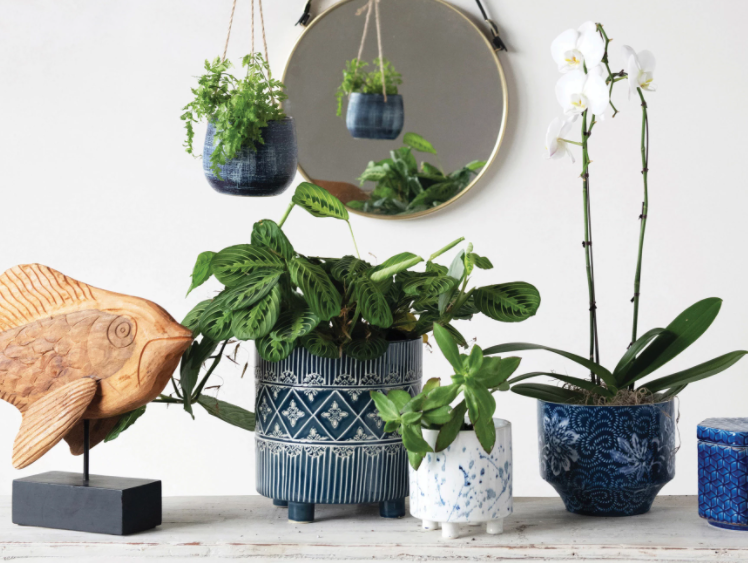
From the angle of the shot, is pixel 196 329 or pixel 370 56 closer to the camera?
pixel 196 329

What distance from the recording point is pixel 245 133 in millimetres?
1046

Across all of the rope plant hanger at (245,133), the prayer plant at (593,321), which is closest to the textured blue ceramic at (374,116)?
the rope plant hanger at (245,133)

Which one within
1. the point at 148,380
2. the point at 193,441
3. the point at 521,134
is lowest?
the point at 193,441

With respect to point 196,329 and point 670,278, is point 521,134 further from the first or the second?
point 196,329

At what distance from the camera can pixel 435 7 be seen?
78.9 inches

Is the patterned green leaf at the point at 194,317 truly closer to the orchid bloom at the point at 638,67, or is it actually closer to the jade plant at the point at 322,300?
the jade plant at the point at 322,300

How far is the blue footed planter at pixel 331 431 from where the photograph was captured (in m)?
0.86

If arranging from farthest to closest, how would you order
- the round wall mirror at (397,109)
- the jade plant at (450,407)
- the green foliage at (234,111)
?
the round wall mirror at (397,109) < the green foliage at (234,111) < the jade plant at (450,407)

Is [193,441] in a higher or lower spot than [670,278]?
lower

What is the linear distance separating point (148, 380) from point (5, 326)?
0.58 ft

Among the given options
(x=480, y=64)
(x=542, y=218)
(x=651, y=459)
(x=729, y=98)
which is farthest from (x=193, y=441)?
(x=729, y=98)


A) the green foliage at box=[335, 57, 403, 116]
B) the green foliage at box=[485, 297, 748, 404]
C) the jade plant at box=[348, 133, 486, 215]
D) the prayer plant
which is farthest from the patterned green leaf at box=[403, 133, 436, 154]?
the green foliage at box=[485, 297, 748, 404]

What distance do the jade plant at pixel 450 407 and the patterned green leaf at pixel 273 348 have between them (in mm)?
118

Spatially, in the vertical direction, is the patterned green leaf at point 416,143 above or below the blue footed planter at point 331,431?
above
